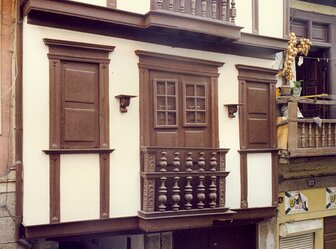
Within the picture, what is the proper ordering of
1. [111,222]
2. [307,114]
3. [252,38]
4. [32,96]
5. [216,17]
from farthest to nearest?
[307,114], [252,38], [216,17], [111,222], [32,96]

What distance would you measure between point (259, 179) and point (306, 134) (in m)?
1.41

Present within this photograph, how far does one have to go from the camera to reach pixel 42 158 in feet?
20.6

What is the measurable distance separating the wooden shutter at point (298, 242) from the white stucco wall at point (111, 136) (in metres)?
2.07

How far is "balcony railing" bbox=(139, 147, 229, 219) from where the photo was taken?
22.3 ft

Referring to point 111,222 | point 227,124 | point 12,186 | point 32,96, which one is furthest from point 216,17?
point 12,186

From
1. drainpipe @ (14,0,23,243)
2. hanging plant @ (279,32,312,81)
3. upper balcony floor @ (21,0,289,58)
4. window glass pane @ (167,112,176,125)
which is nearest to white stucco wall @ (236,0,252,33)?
upper balcony floor @ (21,0,289,58)

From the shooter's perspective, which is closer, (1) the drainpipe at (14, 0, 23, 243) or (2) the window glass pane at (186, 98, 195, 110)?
(1) the drainpipe at (14, 0, 23, 243)

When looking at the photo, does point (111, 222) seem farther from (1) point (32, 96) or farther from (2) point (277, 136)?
(2) point (277, 136)

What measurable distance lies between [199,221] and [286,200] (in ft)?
9.45

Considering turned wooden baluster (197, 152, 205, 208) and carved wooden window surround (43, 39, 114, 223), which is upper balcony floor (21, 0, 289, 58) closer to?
carved wooden window surround (43, 39, 114, 223)

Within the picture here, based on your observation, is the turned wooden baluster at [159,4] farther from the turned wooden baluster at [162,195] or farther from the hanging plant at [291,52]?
the hanging plant at [291,52]

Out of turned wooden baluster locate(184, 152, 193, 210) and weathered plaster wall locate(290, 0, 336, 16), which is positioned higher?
weathered plaster wall locate(290, 0, 336, 16)

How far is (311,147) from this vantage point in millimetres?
8570

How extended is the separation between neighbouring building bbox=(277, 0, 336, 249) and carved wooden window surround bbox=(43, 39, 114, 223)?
398 centimetres
